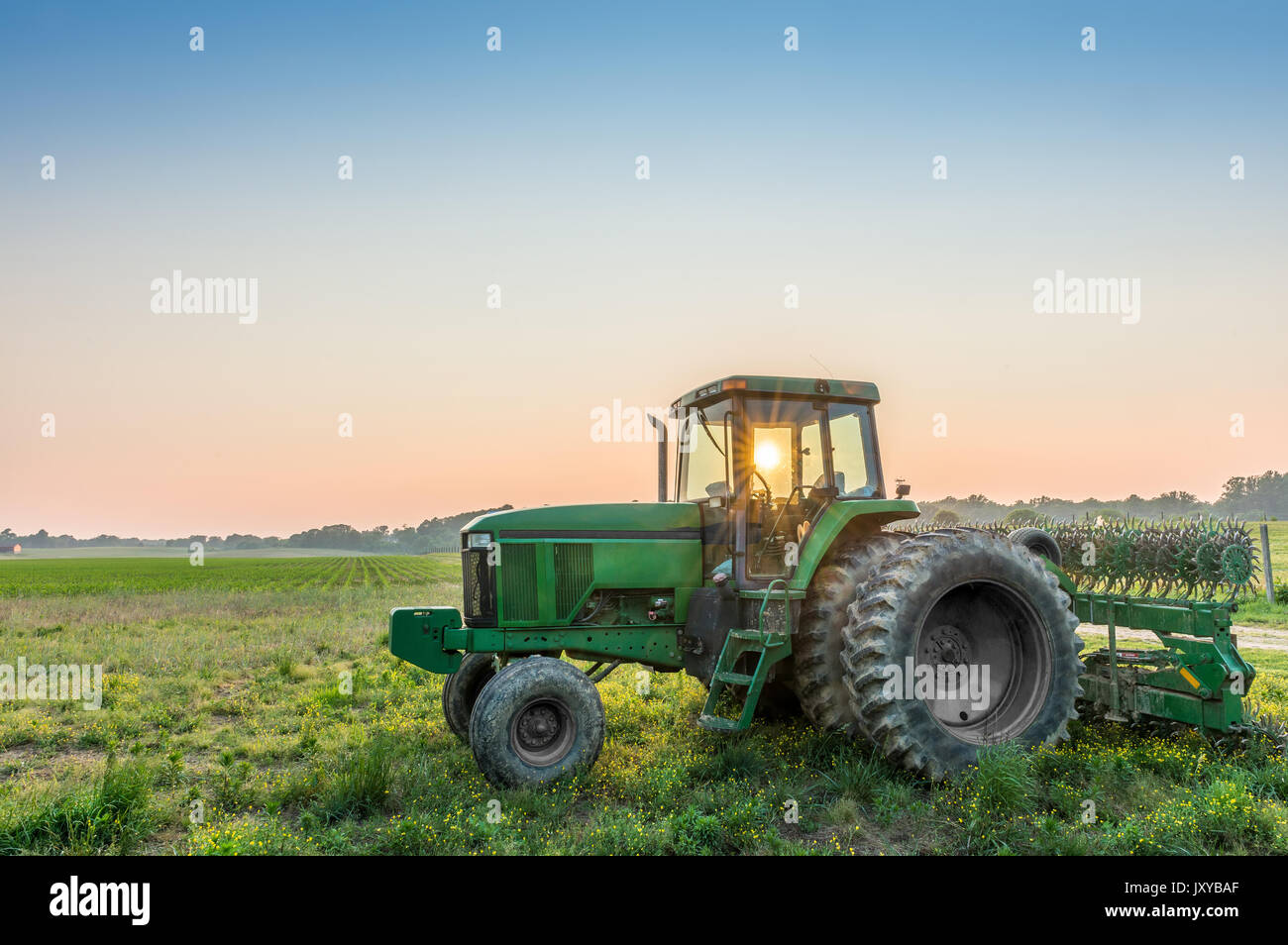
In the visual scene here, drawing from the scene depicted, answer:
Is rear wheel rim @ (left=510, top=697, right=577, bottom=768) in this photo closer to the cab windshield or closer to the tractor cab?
the tractor cab

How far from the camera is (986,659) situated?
648 centimetres

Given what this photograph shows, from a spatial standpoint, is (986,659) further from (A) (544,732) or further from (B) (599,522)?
(A) (544,732)

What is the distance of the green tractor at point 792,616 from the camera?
5723 mm

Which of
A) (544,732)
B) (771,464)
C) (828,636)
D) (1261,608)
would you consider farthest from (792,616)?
(1261,608)

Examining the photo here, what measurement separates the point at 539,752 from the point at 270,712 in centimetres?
449

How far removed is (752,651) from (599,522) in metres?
1.64

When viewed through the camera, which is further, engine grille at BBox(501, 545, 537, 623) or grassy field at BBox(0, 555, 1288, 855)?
engine grille at BBox(501, 545, 537, 623)

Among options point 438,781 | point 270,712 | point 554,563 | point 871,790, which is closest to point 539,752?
point 438,781

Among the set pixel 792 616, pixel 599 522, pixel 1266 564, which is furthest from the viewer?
pixel 1266 564

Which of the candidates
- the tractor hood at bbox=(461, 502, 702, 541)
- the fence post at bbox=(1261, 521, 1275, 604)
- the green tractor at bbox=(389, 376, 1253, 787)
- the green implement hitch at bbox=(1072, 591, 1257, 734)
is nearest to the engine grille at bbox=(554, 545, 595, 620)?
the green tractor at bbox=(389, 376, 1253, 787)

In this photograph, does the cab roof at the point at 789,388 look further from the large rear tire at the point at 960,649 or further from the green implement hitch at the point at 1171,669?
the green implement hitch at the point at 1171,669

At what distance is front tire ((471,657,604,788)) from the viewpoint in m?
5.57

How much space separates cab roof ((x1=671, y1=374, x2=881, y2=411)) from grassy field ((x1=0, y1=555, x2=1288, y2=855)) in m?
2.78
